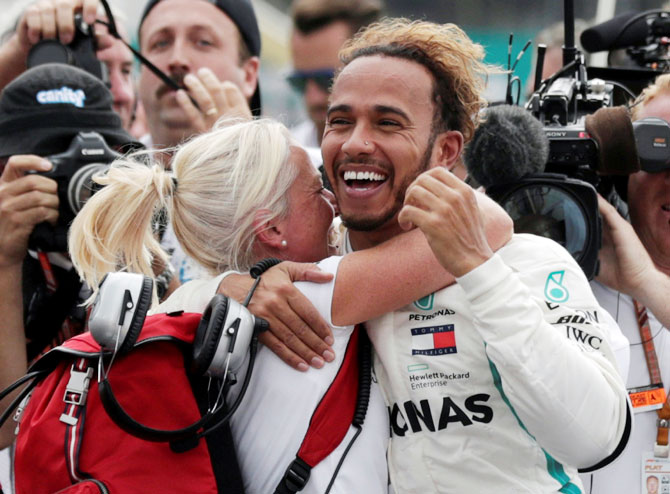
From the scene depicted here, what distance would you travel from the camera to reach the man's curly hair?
84.7 inches

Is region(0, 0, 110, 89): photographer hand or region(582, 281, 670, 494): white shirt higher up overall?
region(0, 0, 110, 89): photographer hand

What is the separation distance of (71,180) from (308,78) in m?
2.14

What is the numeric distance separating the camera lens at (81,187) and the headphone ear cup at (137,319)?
77cm

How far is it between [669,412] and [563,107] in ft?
3.16

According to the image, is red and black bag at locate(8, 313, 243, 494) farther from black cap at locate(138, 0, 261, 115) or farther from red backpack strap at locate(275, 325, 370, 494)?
black cap at locate(138, 0, 261, 115)

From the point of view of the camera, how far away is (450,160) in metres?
2.23

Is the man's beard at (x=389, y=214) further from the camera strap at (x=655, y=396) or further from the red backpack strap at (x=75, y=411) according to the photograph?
the camera strap at (x=655, y=396)

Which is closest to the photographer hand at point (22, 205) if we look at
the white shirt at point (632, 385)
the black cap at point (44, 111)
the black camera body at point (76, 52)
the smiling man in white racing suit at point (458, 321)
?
the black cap at point (44, 111)

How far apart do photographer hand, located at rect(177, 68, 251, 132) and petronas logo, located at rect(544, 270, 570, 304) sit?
147 centimetres

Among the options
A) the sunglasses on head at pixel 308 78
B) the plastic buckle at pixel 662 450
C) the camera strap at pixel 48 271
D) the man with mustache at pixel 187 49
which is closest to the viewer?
the camera strap at pixel 48 271

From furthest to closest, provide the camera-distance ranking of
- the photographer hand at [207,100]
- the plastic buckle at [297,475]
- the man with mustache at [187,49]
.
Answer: the man with mustache at [187,49], the photographer hand at [207,100], the plastic buckle at [297,475]

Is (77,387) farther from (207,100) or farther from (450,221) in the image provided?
(207,100)

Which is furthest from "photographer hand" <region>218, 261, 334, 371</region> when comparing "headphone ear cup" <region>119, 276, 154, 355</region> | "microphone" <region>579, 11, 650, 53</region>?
"microphone" <region>579, 11, 650, 53</region>

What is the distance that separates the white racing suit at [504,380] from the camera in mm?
1683
